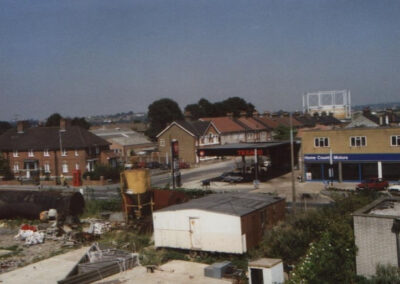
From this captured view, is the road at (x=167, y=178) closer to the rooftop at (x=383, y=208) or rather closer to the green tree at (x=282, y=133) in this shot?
the green tree at (x=282, y=133)

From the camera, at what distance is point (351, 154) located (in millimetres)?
52781

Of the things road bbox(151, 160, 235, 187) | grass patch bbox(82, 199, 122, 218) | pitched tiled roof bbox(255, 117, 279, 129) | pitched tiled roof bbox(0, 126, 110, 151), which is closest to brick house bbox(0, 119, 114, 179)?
pitched tiled roof bbox(0, 126, 110, 151)

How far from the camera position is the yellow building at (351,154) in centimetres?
5078

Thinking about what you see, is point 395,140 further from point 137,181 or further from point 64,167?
point 64,167

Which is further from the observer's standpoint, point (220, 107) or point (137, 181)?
point (220, 107)

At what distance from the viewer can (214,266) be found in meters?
21.5

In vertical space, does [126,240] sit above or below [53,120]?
below

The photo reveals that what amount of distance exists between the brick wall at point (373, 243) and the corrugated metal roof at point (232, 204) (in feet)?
27.7

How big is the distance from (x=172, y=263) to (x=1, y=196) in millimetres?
23246

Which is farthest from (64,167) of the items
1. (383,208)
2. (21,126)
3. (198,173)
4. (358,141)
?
(383,208)

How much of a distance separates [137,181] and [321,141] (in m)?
27.1

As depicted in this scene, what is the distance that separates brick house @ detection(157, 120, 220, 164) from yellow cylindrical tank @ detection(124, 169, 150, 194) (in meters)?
42.8

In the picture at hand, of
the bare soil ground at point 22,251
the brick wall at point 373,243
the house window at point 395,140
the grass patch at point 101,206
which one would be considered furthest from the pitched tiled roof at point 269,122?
the brick wall at point 373,243

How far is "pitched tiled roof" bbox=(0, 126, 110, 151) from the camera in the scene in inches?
Answer: 2781
